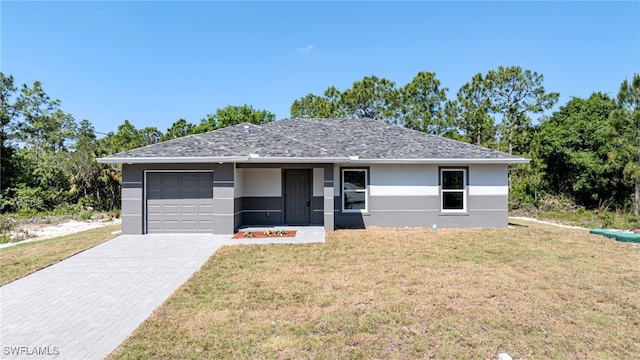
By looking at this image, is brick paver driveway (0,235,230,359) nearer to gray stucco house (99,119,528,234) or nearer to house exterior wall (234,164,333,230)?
house exterior wall (234,164,333,230)

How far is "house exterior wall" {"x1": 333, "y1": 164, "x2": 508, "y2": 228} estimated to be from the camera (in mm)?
13328

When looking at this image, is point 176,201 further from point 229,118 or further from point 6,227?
point 229,118

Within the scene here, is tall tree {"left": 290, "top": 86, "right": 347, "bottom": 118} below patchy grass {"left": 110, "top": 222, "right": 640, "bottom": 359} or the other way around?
the other way around

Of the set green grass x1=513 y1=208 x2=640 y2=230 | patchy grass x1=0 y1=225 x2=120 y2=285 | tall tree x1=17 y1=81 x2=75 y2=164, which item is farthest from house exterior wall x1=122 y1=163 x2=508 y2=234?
tall tree x1=17 y1=81 x2=75 y2=164

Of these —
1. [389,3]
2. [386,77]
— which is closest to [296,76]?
[386,77]

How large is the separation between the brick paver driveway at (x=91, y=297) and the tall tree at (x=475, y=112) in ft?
73.5

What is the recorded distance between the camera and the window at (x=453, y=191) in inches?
534

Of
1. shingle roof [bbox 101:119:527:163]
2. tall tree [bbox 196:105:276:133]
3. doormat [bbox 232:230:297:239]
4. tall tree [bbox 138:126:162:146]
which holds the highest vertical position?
tall tree [bbox 196:105:276:133]

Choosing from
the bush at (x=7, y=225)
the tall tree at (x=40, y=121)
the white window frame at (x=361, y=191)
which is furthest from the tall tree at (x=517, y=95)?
the tall tree at (x=40, y=121)

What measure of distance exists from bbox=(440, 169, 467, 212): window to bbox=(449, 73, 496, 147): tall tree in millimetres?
12350

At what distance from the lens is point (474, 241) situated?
1053cm

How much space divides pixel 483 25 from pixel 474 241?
11351 millimetres

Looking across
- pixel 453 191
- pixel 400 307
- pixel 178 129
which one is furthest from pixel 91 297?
pixel 178 129

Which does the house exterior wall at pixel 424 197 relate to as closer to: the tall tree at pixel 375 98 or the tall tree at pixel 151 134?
the tall tree at pixel 375 98
